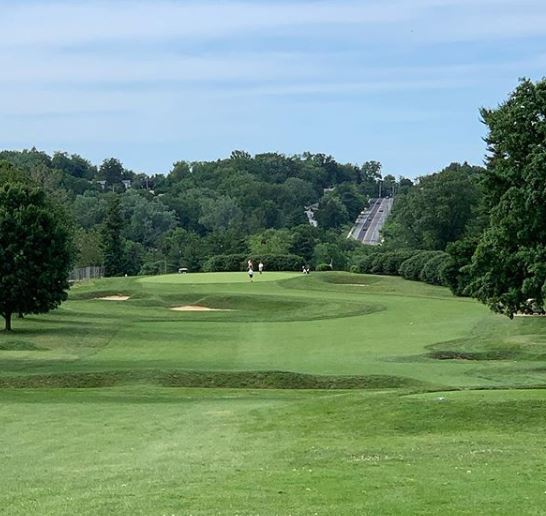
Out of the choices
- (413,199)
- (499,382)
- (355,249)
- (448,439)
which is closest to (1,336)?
(499,382)

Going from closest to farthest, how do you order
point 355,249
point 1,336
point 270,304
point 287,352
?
1. point 287,352
2. point 1,336
3. point 270,304
4. point 355,249

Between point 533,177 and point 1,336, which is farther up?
point 533,177

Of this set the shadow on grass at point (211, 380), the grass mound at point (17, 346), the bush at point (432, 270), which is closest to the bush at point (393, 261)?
the bush at point (432, 270)

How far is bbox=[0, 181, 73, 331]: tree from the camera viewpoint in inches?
1983

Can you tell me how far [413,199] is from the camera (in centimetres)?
12975

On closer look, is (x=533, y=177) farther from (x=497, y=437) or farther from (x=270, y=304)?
(x=270, y=304)

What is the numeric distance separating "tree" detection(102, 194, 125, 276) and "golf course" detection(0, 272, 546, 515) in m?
80.5

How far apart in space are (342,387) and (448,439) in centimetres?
1250

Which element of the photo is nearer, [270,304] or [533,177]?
[533,177]

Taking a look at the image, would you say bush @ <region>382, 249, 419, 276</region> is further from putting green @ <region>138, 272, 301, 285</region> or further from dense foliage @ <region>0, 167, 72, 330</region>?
dense foliage @ <region>0, 167, 72, 330</region>

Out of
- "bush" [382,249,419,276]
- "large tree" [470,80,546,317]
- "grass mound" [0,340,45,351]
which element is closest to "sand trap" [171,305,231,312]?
"grass mound" [0,340,45,351]

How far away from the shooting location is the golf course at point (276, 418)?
13.6m

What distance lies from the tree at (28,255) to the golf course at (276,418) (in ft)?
5.50

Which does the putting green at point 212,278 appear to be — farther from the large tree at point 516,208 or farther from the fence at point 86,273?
the large tree at point 516,208
